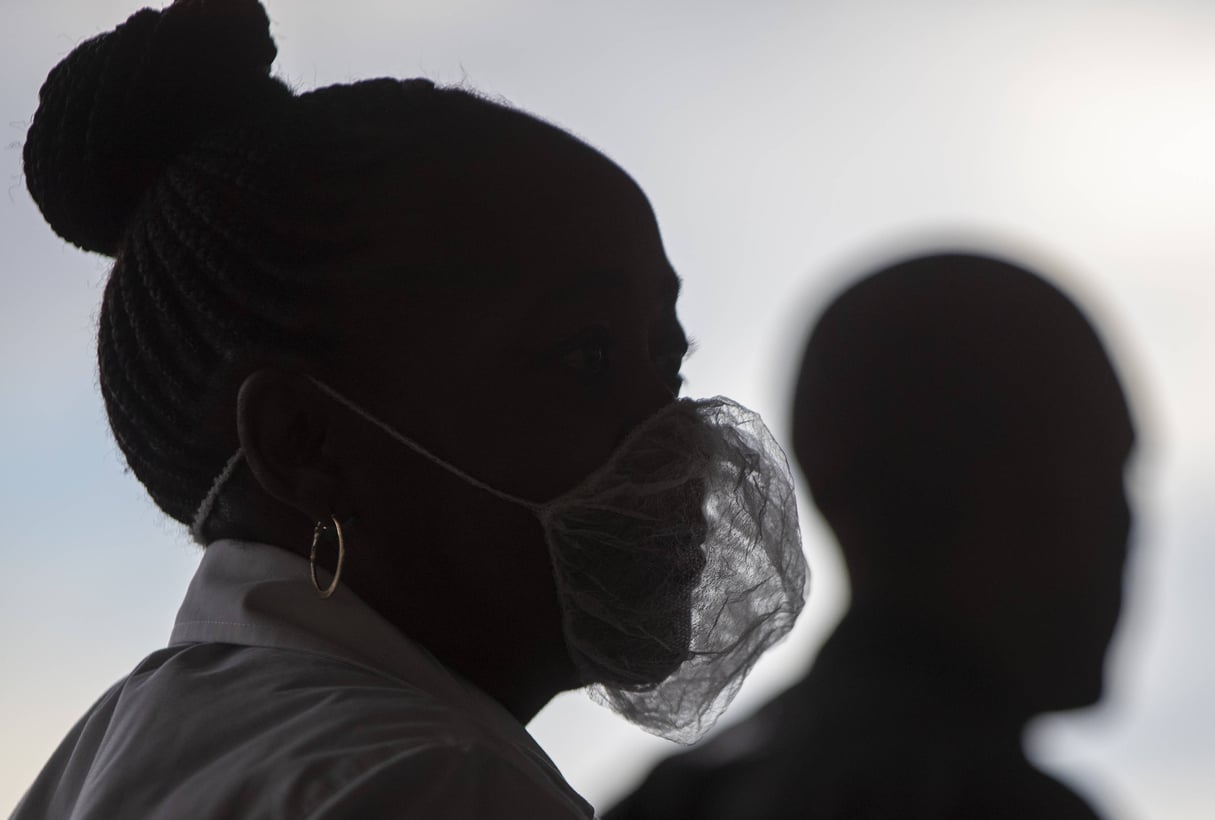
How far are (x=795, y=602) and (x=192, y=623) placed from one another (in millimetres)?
485

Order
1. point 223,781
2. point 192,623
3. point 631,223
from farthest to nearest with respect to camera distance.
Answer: point 631,223 < point 192,623 < point 223,781

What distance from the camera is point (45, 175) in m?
1.26

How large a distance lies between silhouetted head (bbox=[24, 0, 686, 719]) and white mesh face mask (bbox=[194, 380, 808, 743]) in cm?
2

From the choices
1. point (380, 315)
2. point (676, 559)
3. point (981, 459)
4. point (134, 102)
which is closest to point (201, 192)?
point (134, 102)

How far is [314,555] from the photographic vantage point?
107 centimetres

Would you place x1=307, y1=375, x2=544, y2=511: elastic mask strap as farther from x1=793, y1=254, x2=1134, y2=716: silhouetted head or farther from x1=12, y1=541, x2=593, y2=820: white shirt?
x1=793, y1=254, x2=1134, y2=716: silhouetted head

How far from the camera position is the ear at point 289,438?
1085mm

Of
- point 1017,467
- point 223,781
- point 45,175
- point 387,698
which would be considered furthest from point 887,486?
point 45,175

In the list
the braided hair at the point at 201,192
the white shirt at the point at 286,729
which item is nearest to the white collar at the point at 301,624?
the white shirt at the point at 286,729

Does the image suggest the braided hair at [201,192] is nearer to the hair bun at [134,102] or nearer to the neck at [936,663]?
the hair bun at [134,102]

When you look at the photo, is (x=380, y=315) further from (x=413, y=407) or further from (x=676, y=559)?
(x=676, y=559)

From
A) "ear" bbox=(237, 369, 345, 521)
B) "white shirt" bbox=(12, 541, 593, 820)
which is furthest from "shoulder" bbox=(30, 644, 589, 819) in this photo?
"ear" bbox=(237, 369, 345, 521)

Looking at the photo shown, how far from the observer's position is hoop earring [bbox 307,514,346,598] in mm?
1032

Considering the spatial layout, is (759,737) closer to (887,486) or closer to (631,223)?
(887,486)
